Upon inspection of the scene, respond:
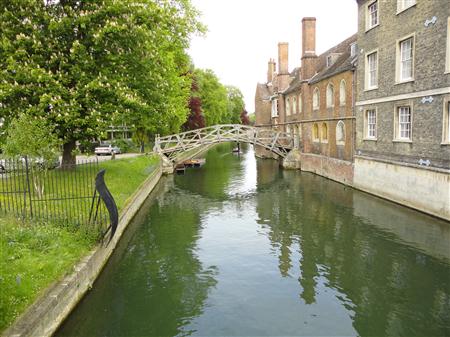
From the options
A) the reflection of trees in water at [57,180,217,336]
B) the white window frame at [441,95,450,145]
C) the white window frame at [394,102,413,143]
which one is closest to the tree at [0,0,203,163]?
the reflection of trees in water at [57,180,217,336]

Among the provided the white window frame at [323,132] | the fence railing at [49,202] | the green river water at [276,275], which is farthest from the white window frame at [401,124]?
the fence railing at [49,202]

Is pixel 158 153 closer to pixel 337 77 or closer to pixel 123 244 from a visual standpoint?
pixel 337 77

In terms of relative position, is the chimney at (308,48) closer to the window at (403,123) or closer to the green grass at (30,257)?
the window at (403,123)

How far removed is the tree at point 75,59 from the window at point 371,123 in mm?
11471

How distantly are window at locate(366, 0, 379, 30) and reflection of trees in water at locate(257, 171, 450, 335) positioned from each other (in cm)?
903

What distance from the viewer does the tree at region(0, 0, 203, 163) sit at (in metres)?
14.2

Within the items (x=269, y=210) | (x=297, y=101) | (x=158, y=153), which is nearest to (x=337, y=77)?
(x=297, y=101)

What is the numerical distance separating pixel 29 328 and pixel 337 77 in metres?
22.5

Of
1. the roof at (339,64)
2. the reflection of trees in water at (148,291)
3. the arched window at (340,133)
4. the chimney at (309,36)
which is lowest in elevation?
the reflection of trees in water at (148,291)

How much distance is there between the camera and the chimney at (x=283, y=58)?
36.3 m

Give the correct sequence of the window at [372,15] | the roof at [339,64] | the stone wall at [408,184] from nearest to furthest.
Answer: the stone wall at [408,184] < the window at [372,15] < the roof at [339,64]

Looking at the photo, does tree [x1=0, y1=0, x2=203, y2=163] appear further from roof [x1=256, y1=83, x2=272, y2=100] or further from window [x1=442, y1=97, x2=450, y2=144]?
roof [x1=256, y1=83, x2=272, y2=100]

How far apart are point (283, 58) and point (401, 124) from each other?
22.7 m

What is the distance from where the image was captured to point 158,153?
30.0m
